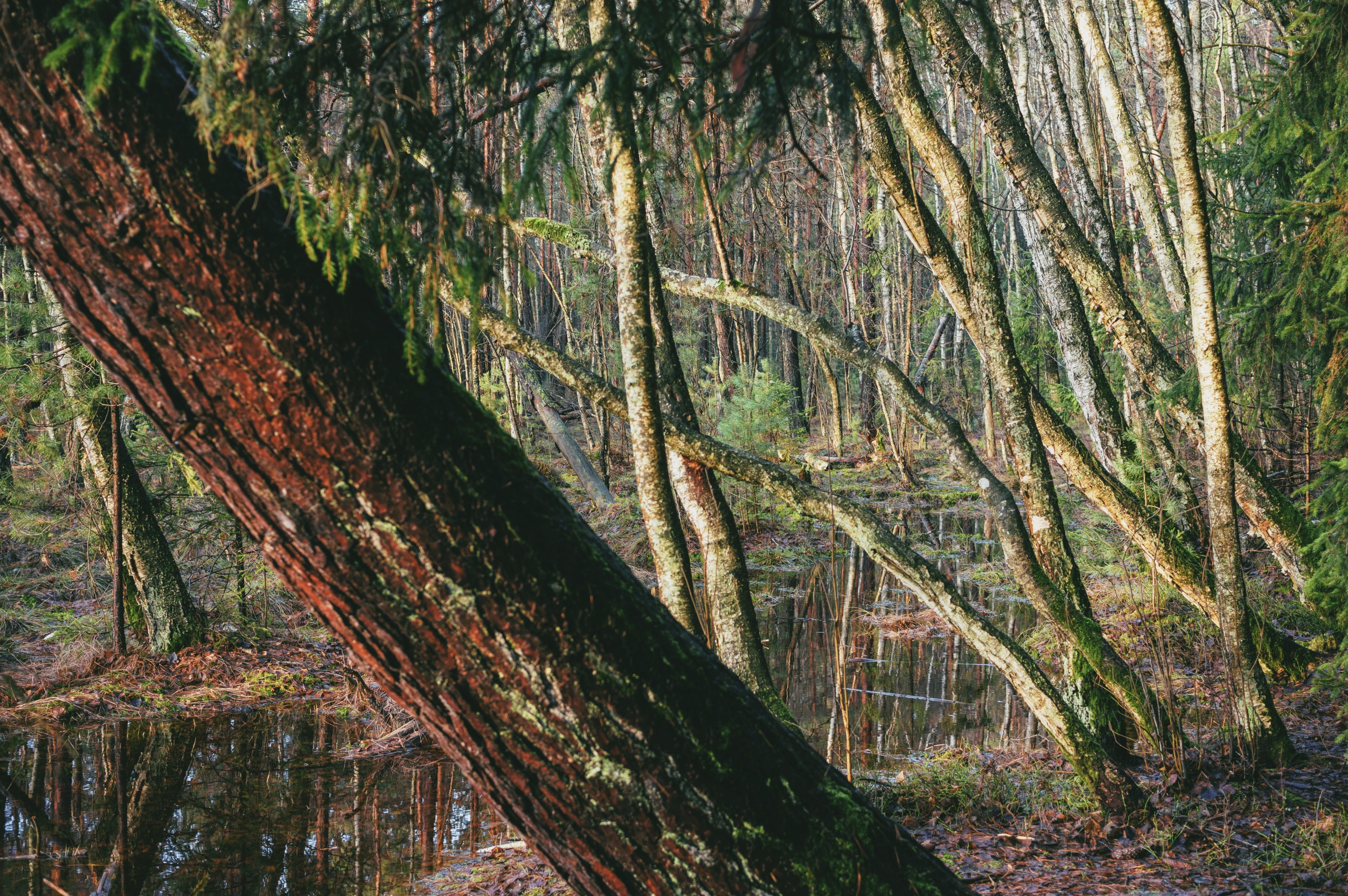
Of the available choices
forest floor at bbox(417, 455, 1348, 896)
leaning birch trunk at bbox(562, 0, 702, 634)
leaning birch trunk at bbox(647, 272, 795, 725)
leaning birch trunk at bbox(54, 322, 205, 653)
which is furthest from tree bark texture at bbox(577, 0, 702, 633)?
leaning birch trunk at bbox(54, 322, 205, 653)

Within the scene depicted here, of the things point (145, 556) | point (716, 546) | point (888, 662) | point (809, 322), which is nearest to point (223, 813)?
point (716, 546)

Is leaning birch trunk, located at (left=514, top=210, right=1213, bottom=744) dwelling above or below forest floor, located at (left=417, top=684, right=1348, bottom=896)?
above

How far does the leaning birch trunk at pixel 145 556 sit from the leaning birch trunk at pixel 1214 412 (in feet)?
27.4

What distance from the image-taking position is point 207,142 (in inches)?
59.7

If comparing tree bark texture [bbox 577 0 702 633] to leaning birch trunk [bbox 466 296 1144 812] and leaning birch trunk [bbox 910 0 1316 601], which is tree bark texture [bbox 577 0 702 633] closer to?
leaning birch trunk [bbox 466 296 1144 812]

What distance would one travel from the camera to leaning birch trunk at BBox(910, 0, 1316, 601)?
509 centimetres

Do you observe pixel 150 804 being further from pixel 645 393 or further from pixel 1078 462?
pixel 1078 462

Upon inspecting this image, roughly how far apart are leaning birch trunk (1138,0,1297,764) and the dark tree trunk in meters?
3.71

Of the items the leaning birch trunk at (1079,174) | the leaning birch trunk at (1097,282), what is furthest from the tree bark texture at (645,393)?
the leaning birch trunk at (1079,174)

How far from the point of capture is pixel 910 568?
4.28 m

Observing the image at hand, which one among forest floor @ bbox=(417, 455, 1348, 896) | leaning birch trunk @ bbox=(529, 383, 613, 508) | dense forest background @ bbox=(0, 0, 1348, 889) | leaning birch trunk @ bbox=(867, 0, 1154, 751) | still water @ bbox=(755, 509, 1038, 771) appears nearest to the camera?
dense forest background @ bbox=(0, 0, 1348, 889)

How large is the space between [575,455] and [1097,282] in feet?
29.3

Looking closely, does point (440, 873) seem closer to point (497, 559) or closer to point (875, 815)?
point (875, 815)

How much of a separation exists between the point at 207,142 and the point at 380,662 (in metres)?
0.98
